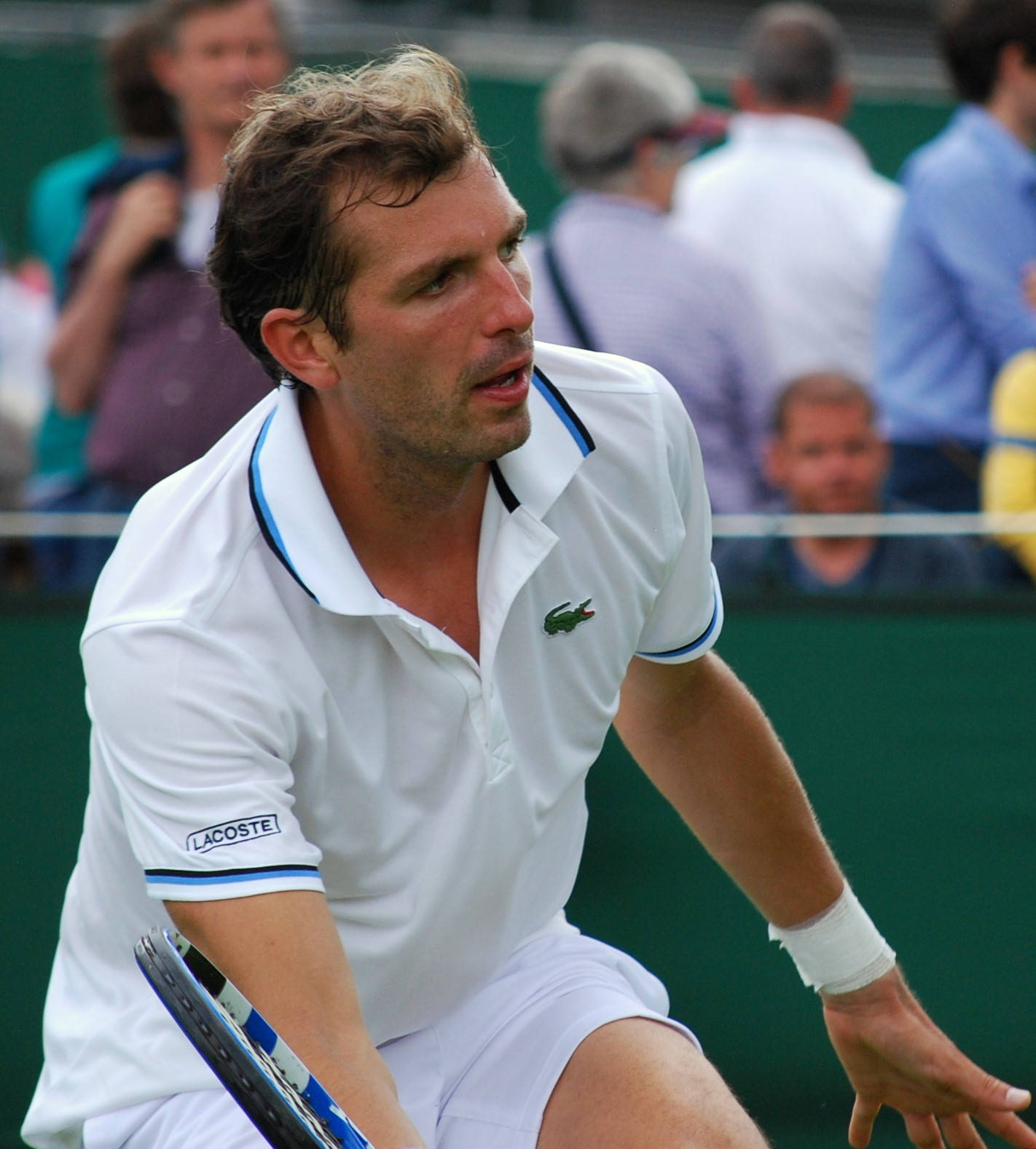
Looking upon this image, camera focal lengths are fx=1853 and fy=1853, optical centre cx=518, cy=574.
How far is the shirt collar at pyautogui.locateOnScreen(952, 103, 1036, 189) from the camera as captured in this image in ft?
16.3

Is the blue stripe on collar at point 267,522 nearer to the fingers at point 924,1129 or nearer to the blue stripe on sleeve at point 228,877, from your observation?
the blue stripe on sleeve at point 228,877

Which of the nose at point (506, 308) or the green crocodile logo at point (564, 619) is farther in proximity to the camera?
the green crocodile logo at point (564, 619)

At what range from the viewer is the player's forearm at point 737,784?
2.80 metres

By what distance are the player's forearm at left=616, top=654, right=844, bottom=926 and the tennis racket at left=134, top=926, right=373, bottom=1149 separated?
0.98 metres

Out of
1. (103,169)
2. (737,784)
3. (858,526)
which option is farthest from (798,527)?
(103,169)

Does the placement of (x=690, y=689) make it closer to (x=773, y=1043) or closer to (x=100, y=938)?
(x=100, y=938)

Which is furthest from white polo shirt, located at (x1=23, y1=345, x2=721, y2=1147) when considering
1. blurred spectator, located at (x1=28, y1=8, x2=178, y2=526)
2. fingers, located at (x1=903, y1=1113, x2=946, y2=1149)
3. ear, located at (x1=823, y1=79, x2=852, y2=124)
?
ear, located at (x1=823, y1=79, x2=852, y2=124)

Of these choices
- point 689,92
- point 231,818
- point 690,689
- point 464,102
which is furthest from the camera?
point 689,92

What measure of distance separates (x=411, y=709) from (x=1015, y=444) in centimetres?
261

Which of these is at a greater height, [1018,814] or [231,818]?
[231,818]

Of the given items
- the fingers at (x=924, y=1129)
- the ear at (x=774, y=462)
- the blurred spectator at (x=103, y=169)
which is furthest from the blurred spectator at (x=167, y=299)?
the fingers at (x=924, y=1129)

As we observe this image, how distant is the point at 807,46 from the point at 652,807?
9.30 ft

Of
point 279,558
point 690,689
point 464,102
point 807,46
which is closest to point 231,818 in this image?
point 279,558

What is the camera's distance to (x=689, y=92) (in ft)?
16.7
